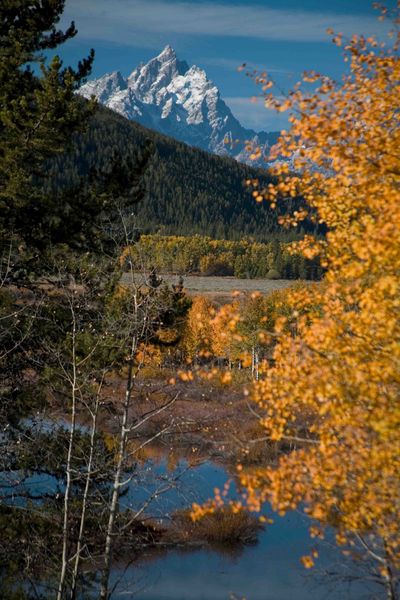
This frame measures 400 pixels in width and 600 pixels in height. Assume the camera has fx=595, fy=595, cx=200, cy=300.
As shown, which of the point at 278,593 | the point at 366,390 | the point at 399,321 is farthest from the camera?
the point at 278,593

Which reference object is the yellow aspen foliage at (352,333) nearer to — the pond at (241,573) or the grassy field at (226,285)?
the pond at (241,573)

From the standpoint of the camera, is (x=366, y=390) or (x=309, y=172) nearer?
(x=366, y=390)

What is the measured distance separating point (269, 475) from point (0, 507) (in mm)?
8400

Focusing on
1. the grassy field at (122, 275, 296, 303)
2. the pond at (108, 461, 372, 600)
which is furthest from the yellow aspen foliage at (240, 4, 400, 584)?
the grassy field at (122, 275, 296, 303)

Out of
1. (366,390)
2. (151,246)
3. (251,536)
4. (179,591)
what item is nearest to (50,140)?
(151,246)

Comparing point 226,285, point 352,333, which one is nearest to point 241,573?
point 352,333

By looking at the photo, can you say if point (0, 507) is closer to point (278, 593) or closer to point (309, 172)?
point (309, 172)

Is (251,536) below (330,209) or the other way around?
below

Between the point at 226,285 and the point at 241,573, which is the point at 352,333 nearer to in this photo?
the point at 241,573

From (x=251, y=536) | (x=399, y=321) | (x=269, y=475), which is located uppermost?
(x=399, y=321)

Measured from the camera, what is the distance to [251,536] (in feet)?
83.6

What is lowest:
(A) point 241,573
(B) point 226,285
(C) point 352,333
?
(B) point 226,285

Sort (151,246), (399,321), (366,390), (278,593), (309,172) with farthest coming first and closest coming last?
1. (278,593)
2. (151,246)
3. (309,172)
4. (399,321)
5. (366,390)

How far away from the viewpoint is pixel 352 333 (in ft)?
25.2
